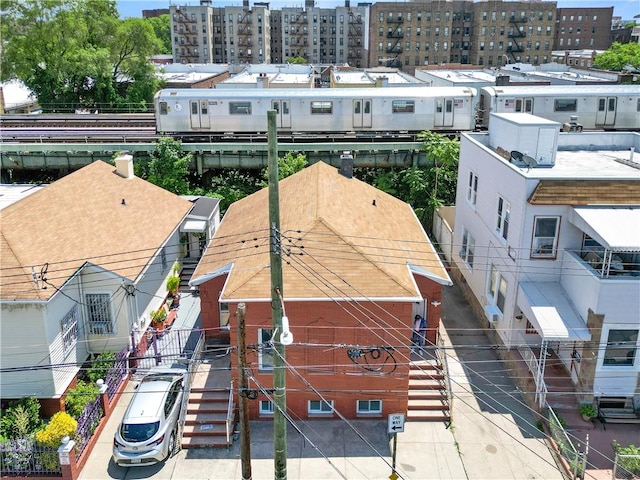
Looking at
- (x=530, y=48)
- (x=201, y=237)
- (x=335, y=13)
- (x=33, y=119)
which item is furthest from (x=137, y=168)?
(x=335, y=13)

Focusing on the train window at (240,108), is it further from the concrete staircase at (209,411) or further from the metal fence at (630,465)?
the metal fence at (630,465)

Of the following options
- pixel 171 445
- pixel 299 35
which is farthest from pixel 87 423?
pixel 299 35

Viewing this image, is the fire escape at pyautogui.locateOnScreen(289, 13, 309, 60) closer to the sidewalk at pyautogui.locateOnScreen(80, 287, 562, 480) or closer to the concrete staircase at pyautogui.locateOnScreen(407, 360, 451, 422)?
the concrete staircase at pyautogui.locateOnScreen(407, 360, 451, 422)

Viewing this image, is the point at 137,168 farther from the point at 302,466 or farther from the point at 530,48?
the point at 530,48

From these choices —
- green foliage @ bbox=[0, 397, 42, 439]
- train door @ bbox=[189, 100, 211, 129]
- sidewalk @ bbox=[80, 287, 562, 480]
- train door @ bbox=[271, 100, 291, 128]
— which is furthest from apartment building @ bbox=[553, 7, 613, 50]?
green foliage @ bbox=[0, 397, 42, 439]

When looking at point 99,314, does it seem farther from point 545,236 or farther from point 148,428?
point 545,236

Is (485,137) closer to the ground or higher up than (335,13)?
closer to the ground
